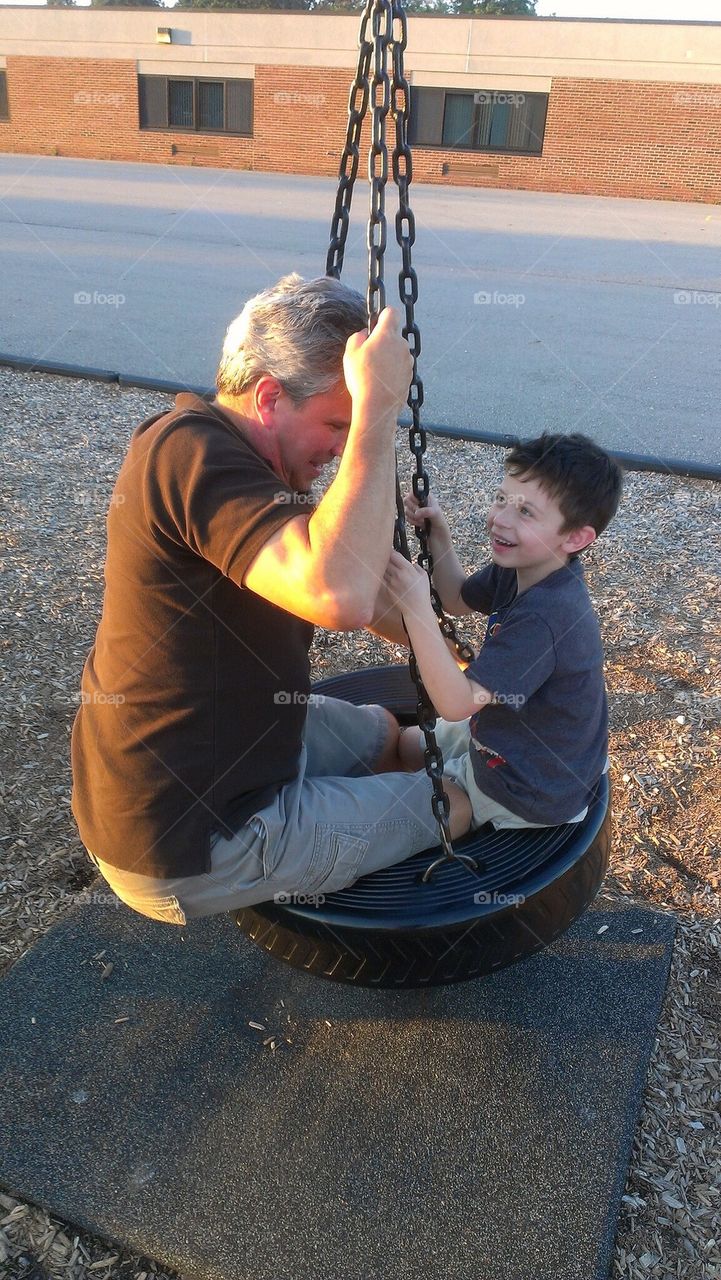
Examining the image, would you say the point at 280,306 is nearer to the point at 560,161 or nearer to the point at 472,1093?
the point at 472,1093

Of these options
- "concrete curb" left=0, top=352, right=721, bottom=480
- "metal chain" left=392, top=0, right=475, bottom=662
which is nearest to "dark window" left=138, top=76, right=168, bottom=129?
"concrete curb" left=0, top=352, right=721, bottom=480

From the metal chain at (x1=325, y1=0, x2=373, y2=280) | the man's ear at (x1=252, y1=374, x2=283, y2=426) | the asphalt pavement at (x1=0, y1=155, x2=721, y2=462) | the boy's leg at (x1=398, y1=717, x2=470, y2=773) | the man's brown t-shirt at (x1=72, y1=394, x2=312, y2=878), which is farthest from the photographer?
the asphalt pavement at (x1=0, y1=155, x2=721, y2=462)

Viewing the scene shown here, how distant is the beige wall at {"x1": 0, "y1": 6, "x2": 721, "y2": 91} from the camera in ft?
72.4

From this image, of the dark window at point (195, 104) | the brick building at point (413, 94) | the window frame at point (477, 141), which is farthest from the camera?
the dark window at point (195, 104)

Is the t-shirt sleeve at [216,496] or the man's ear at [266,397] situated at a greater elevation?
the man's ear at [266,397]

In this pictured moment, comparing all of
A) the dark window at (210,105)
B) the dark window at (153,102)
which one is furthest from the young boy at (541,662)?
the dark window at (153,102)

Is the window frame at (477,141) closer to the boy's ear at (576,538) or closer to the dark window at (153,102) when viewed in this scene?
the dark window at (153,102)

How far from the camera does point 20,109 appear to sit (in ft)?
90.9

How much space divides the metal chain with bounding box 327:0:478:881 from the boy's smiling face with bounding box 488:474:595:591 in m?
0.22

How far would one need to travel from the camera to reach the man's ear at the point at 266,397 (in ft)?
6.15

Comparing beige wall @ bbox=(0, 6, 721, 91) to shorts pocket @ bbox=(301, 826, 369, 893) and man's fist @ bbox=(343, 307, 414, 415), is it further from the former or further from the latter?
shorts pocket @ bbox=(301, 826, 369, 893)

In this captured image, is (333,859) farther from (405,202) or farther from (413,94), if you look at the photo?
(413,94)

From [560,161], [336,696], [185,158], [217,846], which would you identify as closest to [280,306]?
[217,846]

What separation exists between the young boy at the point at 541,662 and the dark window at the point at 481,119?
80.7ft
